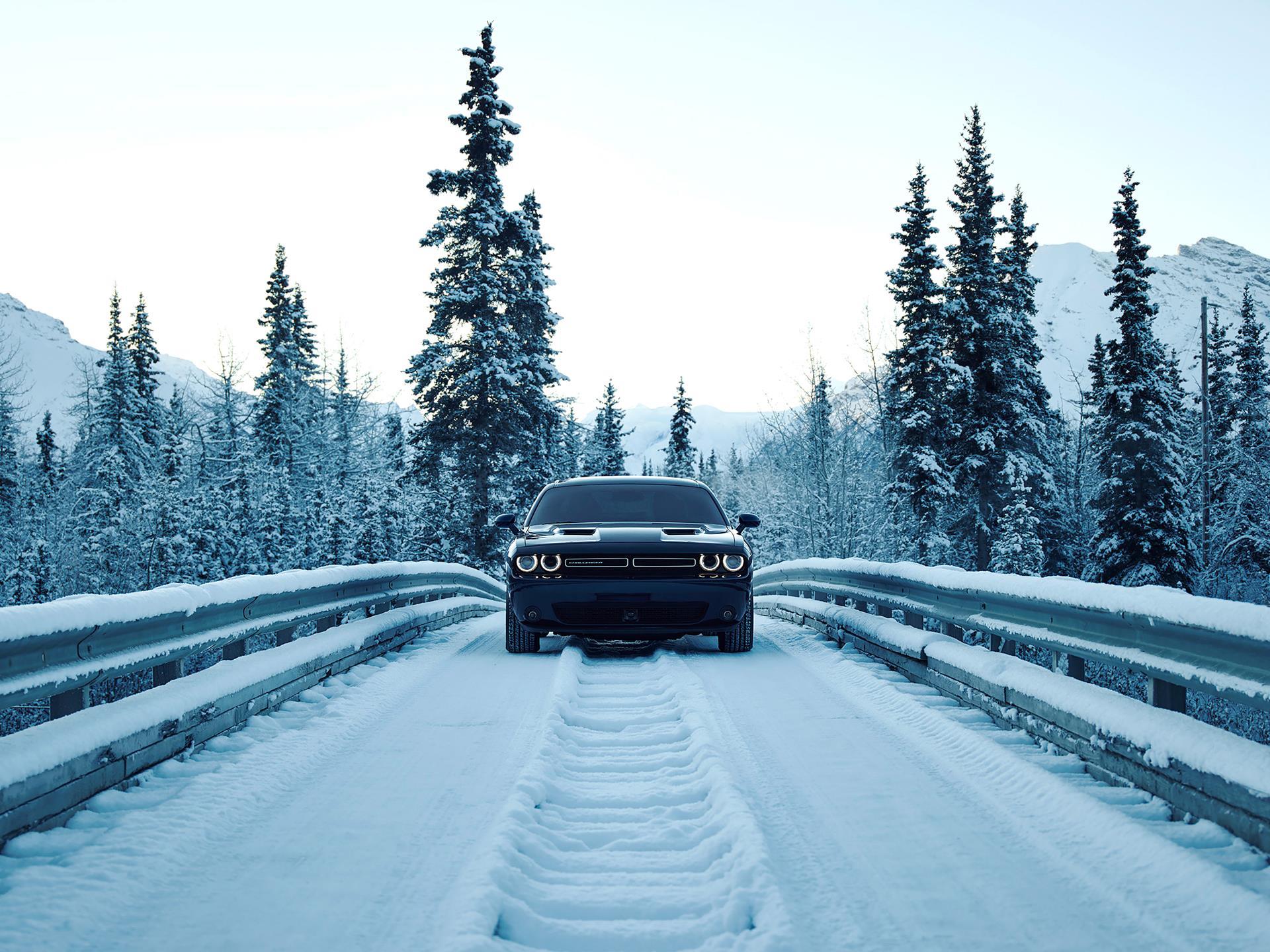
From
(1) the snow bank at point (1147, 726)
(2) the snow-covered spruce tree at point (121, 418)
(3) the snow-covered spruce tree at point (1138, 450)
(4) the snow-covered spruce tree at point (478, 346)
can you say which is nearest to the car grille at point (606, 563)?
(1) the snow bank at point (1147, 726)

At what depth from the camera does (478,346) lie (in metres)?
27.8

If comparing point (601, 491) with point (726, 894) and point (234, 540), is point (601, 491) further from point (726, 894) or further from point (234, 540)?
point (234, 540)

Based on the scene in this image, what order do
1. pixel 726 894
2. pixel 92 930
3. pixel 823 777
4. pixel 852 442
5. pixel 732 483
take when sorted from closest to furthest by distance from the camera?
pixel 92 930, pixel 726 894, pixel 823 777, pixel 852 442, pixel 732 483

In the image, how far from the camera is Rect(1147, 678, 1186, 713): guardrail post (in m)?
4.19

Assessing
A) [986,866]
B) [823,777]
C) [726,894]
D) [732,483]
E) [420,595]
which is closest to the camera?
[726,894]

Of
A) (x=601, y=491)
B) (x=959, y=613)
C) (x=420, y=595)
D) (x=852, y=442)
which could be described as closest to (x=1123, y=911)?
(x=959, y=613)

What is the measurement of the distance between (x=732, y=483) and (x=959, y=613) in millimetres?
104168

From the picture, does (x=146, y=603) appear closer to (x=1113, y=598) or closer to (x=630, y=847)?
(x=630, y=847)

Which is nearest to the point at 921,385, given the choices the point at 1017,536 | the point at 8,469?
the point at 1017,536

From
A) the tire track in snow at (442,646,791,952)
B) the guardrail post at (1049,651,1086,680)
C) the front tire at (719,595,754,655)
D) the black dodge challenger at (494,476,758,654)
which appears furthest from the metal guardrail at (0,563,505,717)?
the guardrail post at (1049,651,1086,680)

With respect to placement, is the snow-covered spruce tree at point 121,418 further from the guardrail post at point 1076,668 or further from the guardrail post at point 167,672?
the guardrail post at point 1076,668

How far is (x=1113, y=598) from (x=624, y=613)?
4.37m

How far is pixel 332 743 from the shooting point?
5.35m

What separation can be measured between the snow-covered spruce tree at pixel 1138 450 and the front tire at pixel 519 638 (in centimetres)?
2891
